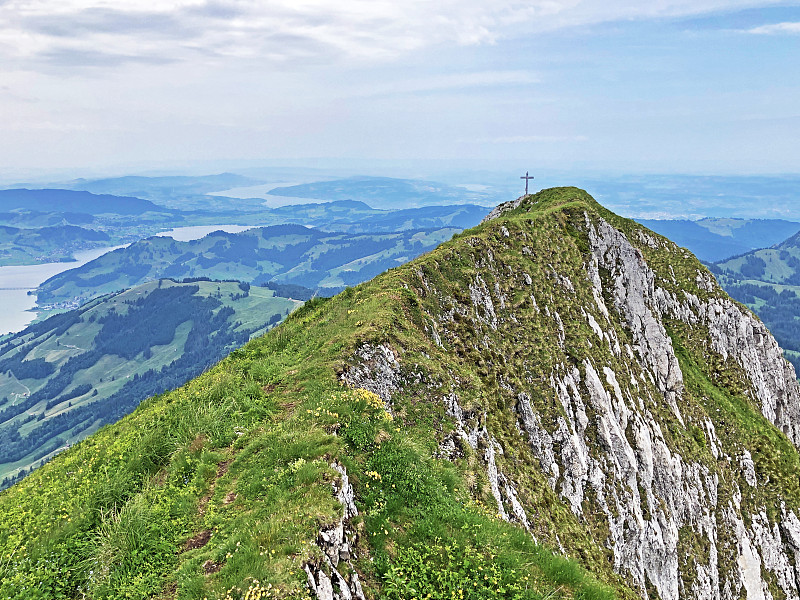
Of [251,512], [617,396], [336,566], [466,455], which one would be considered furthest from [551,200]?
[336,566]

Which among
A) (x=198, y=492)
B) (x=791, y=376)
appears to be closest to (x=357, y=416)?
(x=198, y=492)

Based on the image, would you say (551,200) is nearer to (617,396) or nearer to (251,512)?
(617,396)

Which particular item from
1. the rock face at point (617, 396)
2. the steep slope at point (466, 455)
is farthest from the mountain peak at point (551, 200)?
the steep slope at point (466, 455)

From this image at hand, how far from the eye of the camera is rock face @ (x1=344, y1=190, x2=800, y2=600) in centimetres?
2412

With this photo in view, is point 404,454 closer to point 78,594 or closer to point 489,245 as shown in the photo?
point 78,594

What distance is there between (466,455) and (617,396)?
22.4 meters

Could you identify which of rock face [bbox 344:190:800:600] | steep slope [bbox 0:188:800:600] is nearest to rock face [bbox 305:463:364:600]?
steep slope [bbox 0:188:800:600]

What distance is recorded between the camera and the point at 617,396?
3566 centimetres

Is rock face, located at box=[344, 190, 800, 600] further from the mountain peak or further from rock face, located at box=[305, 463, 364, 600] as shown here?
rock face, located at box=[305, 463, 364, 600]

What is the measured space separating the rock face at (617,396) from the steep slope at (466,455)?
0.65ft

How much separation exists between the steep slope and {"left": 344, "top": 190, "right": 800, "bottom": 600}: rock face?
7.8 inches

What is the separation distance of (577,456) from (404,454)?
1876cm

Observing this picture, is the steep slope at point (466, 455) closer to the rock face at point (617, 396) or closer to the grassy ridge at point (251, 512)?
the grassy ridge at point (251, 512)

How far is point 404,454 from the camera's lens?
15094mm
